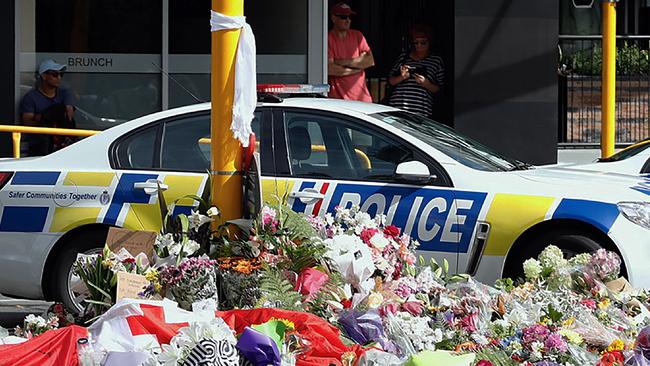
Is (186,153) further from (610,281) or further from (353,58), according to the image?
(353,58)

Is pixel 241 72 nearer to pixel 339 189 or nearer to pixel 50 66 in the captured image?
pixel 339 189

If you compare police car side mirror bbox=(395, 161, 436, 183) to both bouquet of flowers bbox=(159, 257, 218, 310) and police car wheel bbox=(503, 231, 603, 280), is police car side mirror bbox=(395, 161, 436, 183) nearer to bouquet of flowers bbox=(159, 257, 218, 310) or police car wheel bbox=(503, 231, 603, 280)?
police car wheel bbox=(503, 231, 603, 280)

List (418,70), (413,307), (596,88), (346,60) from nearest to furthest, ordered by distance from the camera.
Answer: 1. (413,307)
2. (346,60)
3. (418,70)
4. (596,88)

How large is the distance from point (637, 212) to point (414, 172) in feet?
4.88

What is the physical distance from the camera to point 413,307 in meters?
4.59

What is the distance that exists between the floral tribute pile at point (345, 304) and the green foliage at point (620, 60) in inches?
442

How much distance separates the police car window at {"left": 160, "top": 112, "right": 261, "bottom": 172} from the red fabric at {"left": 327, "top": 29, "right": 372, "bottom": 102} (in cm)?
564

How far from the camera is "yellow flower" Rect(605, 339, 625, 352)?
416cm

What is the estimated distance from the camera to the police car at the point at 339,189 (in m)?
7.95

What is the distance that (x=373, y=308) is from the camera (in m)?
4.50

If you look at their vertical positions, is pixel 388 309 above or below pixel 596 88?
below

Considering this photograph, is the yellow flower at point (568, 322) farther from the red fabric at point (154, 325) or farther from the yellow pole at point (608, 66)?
the yellow pole at point (608, 66)

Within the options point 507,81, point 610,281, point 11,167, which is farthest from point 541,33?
point 610,281

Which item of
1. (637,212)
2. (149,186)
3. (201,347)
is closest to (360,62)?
(149,186)
